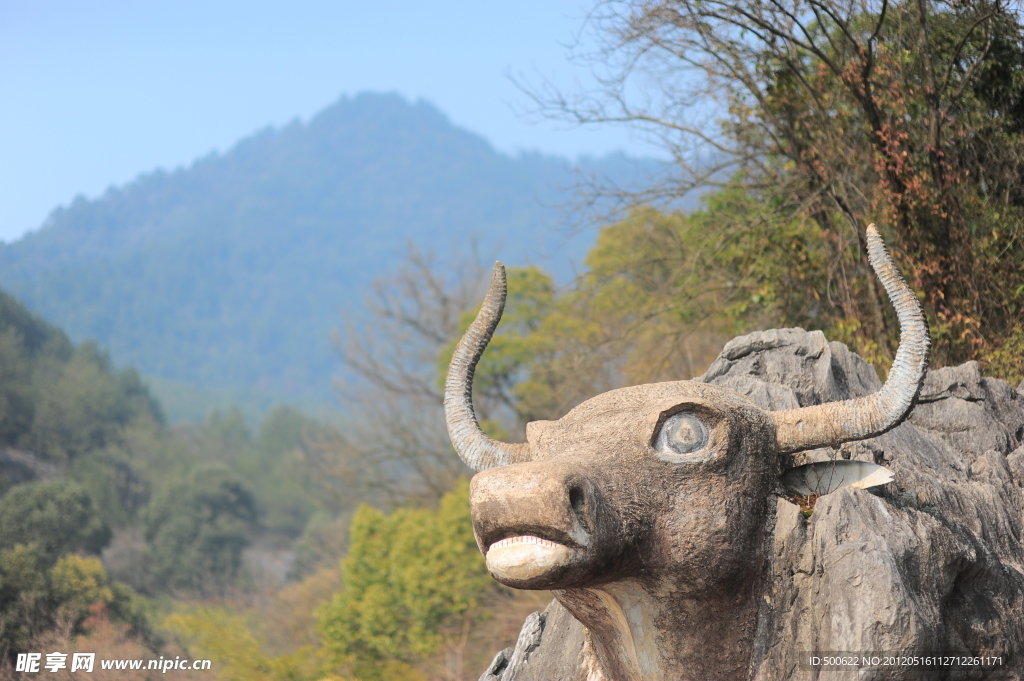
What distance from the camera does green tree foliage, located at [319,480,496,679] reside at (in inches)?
676

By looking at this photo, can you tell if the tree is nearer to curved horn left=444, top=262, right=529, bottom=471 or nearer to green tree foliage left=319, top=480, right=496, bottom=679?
curved horn left=444, top=262, right=529, bottom=471

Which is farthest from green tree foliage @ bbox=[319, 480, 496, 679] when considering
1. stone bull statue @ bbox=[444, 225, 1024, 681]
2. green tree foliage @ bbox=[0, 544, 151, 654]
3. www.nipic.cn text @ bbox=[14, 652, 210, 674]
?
stone bull statue @ bbox=[444, 225, 1024, 681]

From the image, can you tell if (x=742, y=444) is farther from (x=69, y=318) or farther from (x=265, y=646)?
(x=69, y=318)

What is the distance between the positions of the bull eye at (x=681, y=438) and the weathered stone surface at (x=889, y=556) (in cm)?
43

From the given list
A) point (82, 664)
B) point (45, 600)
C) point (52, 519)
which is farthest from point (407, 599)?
point (52, 519)

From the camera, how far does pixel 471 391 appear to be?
3.93 m

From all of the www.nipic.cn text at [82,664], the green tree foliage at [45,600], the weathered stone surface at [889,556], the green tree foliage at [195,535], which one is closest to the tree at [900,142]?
the weathered stone surface at [889,556]

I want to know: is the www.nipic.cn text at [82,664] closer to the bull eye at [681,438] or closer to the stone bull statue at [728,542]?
the stone bull statue at [728,542]

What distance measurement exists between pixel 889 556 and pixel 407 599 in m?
15.0

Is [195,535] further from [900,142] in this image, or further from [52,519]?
[900,142]

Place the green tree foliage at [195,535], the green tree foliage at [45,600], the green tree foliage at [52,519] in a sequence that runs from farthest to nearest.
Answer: the green tree foliage at [195,535] → the green tree foliage at [52,519] → the green tree foliage at [45,600]

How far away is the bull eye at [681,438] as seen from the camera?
336cm

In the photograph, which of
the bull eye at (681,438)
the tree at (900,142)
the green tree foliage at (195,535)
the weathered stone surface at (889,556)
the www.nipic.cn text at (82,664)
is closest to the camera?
the weathered stone surface at (889,556)

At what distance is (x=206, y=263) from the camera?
197 meters
